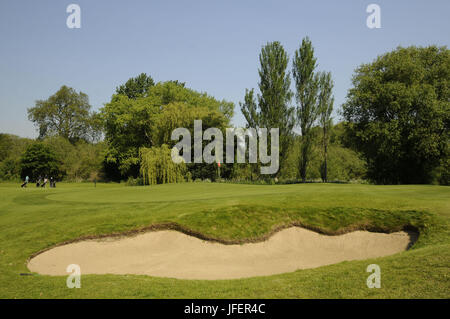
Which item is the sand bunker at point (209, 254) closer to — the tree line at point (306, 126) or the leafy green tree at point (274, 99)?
the tree line at point (306, 126)

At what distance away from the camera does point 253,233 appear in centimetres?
1102

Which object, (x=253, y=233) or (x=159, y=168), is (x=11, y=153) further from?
(x=253, y=233)

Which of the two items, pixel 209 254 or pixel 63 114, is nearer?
pixel 209 254

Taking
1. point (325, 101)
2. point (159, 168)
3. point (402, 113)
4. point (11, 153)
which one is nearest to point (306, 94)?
point (325, 101)

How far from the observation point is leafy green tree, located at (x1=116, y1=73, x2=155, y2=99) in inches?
2847

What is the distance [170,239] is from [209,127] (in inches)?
1307

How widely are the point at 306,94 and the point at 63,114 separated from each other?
67.0 metres

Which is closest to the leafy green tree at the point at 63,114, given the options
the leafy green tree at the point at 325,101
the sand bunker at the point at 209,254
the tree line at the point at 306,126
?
the tree line at the point at 306,126

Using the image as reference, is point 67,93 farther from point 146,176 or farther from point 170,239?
point 170,239

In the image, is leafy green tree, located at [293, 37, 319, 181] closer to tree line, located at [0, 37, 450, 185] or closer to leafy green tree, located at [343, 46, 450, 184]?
tree line, located at [0, 37, 450, 185]

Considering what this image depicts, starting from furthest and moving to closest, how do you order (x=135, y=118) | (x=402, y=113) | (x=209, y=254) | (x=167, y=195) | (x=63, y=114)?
(x=63, y=114) < (x=135, y=118) < (x=402, y=113) < (x=167, y=195) < (x=209, y=254)

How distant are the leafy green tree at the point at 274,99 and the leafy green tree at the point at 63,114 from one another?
186 ft

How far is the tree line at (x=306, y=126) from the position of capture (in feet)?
105
